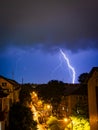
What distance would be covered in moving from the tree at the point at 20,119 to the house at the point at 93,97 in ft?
26.9

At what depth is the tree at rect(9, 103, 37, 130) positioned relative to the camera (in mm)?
42344

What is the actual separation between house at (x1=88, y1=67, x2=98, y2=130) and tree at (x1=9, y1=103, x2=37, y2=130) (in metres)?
8.20

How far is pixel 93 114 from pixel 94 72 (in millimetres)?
5482

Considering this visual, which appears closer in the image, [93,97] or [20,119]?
[93,97]

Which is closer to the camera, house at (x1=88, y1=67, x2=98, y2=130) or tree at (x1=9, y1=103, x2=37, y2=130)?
house at (x1=88, y1=67, x2=98, y2=130)

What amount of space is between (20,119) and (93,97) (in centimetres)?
987

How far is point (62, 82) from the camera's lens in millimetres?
83125

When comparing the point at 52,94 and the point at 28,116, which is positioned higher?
the point at 52,94

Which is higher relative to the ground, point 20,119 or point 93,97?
point 93,97

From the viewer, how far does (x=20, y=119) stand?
141 feet

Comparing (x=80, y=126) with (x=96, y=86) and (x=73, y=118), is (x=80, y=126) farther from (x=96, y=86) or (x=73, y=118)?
(x=96, y=86)

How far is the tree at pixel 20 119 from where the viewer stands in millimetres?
42344

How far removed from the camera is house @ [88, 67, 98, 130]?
42.0 m

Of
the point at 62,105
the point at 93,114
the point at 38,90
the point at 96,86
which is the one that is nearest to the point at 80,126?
the point at 93,114
